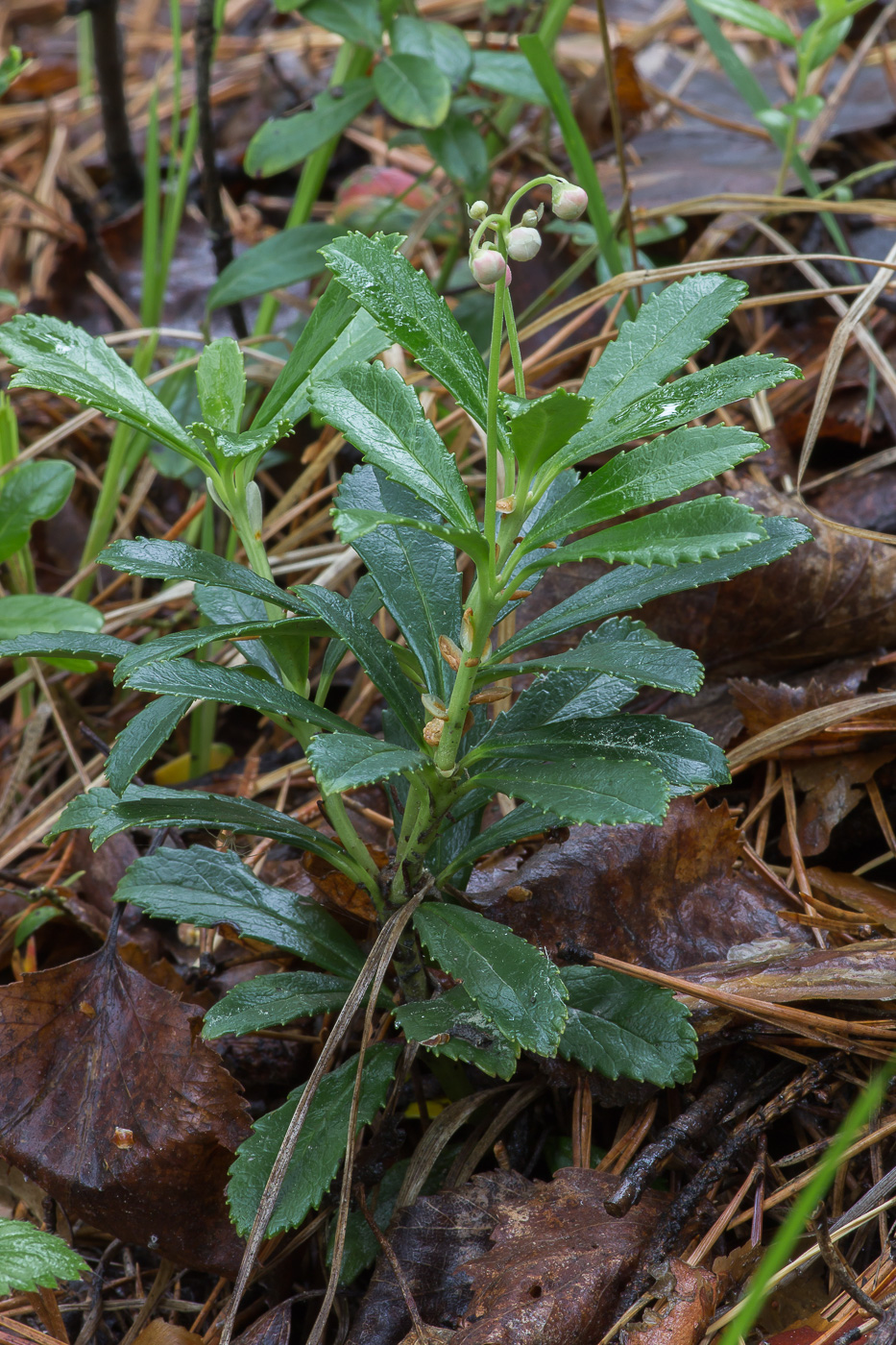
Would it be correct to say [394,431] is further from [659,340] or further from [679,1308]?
[679,1308]

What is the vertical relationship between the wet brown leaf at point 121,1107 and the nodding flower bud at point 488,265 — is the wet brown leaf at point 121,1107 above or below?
below

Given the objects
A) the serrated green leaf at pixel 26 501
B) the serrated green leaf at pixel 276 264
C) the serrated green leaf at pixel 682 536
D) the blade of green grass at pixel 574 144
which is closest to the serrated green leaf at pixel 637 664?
the serrated green leaf at pixel 682 536

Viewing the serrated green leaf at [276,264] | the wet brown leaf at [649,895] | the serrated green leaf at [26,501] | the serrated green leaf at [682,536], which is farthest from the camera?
the serrated green leaf at [276,264]

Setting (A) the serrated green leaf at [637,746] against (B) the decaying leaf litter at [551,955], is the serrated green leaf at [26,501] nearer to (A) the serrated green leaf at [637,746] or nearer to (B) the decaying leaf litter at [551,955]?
(B) the decaying leaf litter at [551,955]

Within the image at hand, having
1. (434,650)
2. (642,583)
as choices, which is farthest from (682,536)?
(434,650)

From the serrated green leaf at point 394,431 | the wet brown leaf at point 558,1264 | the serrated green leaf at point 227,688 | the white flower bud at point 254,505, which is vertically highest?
the serrated green leaf at point 394,431

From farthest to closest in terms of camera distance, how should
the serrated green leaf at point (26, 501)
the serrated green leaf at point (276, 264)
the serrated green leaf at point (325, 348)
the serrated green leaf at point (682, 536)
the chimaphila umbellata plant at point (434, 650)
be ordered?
the serrated green leaf at point (276, 264), the serrated green leaf at point (26, 501), the serrated green leaf at point (325, 348), the chimaphila umbellata plant at point (434, 650), the serrated green leaf at point (682, 536)

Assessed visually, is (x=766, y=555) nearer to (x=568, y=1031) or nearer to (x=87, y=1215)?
(x=568, y=1031)

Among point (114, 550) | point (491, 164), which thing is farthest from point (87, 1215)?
point (491, 164)
